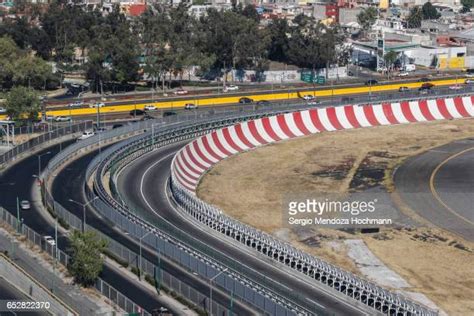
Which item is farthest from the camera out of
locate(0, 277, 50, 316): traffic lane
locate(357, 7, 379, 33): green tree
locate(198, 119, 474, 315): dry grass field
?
locate(357, 7, 379, 33): green tree

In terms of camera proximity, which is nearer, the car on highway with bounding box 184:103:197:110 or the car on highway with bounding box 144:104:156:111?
the car on highway with bounding box 144:104:156:111

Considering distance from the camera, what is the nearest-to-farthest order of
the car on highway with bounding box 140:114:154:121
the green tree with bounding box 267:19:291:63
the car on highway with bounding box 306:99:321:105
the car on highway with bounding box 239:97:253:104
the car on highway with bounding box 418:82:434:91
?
the car on highway with bounding box 140:114:154:121
the car on highway with bounding box 306:99:321:105
the car on highway with bounding box 239:97:253:104
the car on highway with bounding box 418:82:434:91
the green tree with bounding box 267:19:291:63

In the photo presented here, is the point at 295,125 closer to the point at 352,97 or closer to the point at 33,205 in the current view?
the point at 352,97

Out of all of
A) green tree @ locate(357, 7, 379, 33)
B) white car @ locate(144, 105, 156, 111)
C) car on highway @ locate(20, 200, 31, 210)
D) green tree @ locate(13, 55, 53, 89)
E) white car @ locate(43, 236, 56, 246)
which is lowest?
white car @ locate(43, 236, 56, 246)

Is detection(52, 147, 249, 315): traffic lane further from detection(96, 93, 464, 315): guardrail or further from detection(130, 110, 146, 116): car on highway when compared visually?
detection(130, 110, 146, 116): car on highway

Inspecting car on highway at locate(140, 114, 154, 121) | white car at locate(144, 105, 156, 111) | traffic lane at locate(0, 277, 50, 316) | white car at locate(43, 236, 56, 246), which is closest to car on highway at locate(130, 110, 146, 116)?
car on highway at locate(140, 114, 154, 121)

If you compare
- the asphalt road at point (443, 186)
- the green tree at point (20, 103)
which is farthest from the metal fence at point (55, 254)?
the green tree at point (20, 103)

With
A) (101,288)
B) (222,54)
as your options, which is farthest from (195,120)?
(101,288)

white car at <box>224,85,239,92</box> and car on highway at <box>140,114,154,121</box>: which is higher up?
white car at <box>224,85,239,92</box>
